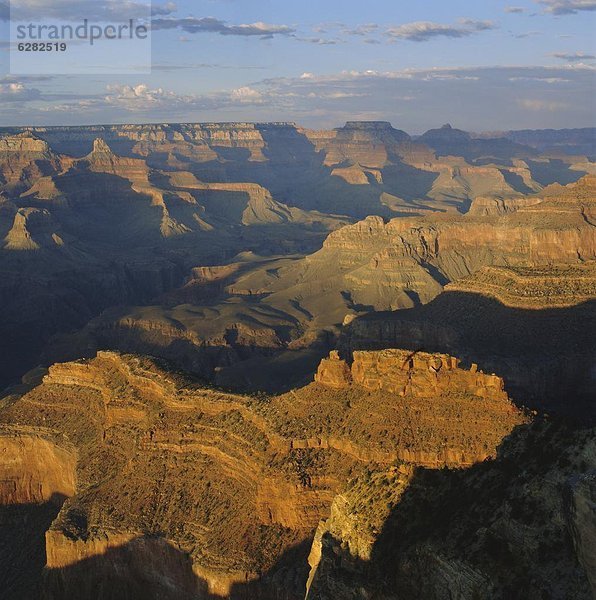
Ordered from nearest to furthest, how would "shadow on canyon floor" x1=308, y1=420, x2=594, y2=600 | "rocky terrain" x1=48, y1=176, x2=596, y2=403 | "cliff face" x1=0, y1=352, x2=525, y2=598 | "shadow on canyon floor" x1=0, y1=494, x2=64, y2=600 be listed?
"shadow on canyon floor" x1=308, y1=420, x2=594, y2=600 → "cliff face" x1=0, y1=352, x2=525, y2=598 → "shadow on canyon floor" x1=0, y1=494, x2=64, y2=600 → "rocky terrain" x1=48, y1=176, x2=596, y2=403

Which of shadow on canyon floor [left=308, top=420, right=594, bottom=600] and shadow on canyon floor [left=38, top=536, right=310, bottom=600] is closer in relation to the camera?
shadow on canyon floor [left=308, top=420, right=594, bottom=600]

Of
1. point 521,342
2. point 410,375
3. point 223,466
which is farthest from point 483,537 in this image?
point 521,342

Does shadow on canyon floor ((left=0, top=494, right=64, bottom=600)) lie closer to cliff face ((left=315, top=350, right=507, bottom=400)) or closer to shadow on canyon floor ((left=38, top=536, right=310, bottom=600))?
shadow on canyon floor ((left=38, top=536, right=310, bottom=600))

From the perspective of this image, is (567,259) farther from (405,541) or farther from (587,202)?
(405,541)

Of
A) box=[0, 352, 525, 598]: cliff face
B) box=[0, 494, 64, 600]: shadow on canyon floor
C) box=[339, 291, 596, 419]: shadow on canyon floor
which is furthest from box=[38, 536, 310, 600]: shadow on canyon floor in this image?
box=[339, 291, 596, 419]: shadow on canyon floor

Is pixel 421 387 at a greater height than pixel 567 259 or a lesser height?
greater

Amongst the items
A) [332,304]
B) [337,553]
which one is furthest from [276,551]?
[332,304]
